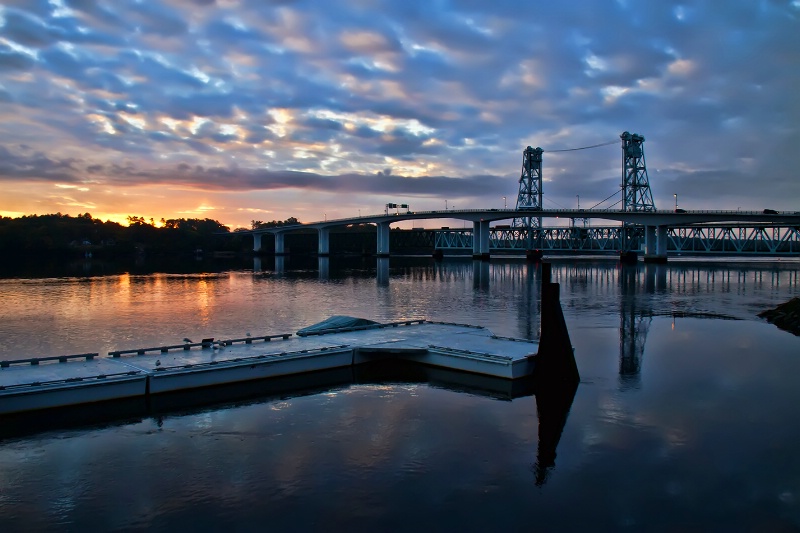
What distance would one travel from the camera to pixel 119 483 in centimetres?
1180

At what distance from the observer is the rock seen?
32.8 metres

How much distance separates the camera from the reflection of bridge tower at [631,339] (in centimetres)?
2147

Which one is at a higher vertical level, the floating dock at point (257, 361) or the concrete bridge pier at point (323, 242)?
the concrete bridge pier at point (323, 242)

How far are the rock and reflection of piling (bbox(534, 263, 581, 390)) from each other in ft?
59.5

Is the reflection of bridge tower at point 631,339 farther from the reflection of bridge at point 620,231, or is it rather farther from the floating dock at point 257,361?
the reflection of bridge at point 620,231

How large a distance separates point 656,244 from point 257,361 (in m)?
112

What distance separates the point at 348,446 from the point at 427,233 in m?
183

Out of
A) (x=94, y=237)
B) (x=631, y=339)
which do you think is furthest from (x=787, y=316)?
(x=94, y=237)

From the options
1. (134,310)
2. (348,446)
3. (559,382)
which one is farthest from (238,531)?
(134,310)

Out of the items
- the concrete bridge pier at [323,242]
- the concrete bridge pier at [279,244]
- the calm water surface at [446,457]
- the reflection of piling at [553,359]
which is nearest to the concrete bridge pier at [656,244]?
the concrete bridge pier at [323,242]

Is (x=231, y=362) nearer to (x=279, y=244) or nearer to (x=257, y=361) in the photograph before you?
(x=257, y=361)

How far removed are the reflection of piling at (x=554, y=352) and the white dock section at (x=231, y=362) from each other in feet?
2.06

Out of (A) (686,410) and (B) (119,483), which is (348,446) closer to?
(B) (119,483)

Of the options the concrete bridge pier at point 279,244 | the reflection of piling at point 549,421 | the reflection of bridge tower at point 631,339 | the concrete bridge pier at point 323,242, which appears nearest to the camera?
the reflection of piling at point 549,421
